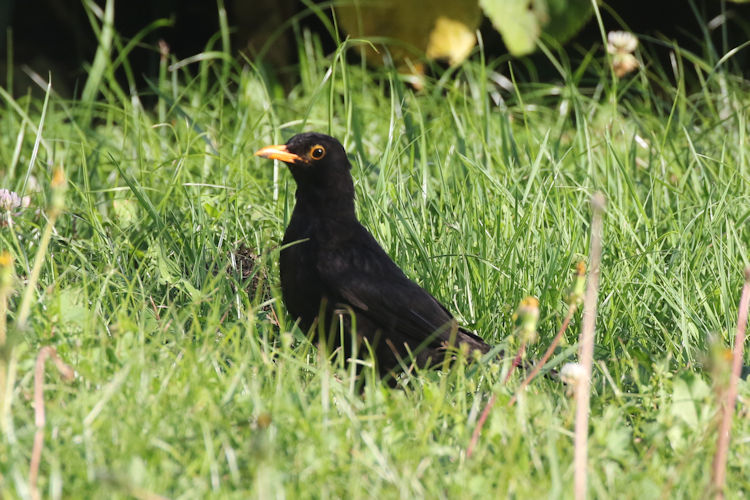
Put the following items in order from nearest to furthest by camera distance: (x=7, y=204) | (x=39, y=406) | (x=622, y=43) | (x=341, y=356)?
(x=39, y=406)
(x=341, y=356)
(x=7, y=204)
(x=622, y=43)

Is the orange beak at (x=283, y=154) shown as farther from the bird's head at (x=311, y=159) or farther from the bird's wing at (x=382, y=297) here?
the bird's wing at (x=382, y=297)

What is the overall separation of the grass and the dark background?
53 centimetres

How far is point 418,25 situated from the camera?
5160 millimetres

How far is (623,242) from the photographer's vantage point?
3332 millimetres

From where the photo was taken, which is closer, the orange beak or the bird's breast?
the bird's breast

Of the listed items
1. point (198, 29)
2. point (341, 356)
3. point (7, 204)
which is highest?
point (198, 29)

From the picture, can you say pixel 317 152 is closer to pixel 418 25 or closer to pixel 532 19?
pixel 532 19

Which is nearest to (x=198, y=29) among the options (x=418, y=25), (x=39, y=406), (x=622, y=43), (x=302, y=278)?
(x=418, y=25)

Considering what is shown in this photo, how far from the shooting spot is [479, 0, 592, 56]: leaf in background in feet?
15.4

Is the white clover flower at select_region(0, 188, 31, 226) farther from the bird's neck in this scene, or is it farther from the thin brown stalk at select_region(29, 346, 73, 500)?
the thin brown stalk at select_region(29, 346, 73, 500)

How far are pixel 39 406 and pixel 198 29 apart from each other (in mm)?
4817

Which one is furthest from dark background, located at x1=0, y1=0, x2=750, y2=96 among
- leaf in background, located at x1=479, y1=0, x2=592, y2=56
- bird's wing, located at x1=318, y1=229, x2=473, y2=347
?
bird's wing, located at x1=318, y1=229, x2=473, y2=347

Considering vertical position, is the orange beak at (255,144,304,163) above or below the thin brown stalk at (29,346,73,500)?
above

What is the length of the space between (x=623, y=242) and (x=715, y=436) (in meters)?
1.22
